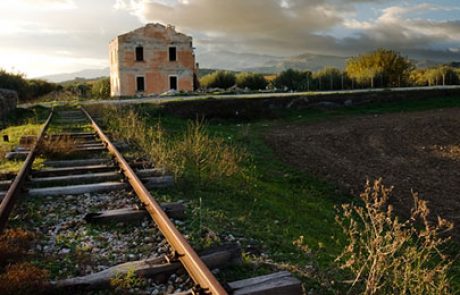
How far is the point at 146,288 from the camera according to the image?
318 centimetres

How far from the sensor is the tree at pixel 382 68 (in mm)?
35375

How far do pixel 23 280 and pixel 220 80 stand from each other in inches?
1618

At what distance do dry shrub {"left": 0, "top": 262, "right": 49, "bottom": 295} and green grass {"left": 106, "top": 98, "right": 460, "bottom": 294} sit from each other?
1270mm

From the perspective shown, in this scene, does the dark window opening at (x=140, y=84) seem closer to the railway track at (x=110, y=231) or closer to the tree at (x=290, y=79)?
the tree at (x=290, y=79)

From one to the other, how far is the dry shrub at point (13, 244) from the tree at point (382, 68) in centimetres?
3344

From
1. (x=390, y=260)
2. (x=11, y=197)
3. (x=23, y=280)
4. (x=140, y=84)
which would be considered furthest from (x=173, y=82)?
(x=23, y=280)

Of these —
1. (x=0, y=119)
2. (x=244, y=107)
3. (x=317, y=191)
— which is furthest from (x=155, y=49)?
(x=317, y=191)

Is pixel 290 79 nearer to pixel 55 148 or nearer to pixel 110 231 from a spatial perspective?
pixel 55 148

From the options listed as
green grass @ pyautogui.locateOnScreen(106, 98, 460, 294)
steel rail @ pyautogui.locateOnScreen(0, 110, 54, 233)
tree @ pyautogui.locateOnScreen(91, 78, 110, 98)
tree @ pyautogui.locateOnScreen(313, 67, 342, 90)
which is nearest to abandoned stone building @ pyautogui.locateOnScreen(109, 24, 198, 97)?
tree @ pyautogui.locateOnScreen(91, 78, 110, 98)

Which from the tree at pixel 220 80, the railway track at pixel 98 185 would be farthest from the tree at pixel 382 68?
the railway track at pixel 98 185

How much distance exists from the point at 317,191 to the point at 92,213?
5.43m

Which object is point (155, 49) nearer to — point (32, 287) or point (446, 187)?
point (446, 187)

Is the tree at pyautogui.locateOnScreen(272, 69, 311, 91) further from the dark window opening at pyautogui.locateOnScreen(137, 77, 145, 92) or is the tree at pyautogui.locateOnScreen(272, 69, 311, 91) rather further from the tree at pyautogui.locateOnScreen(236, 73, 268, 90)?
the dark window opening at pyautogui.locateOnScreen(137, 77, 145, 92)

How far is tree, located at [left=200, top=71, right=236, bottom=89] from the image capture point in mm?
43094
